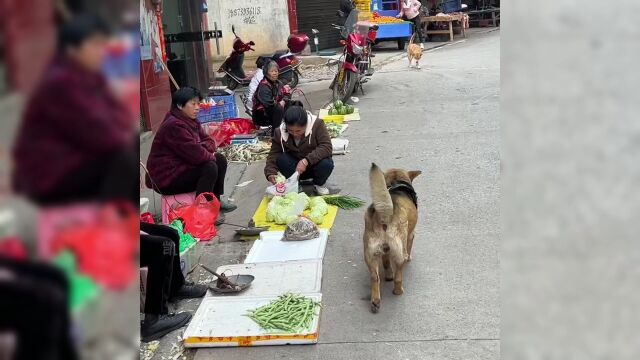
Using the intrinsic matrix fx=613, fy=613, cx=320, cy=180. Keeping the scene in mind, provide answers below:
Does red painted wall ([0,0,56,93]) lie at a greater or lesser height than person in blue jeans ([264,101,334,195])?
greater

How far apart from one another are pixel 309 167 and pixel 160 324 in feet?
8.17

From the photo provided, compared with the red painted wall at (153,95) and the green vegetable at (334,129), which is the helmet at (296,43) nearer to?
the green vegetable at (334,129)

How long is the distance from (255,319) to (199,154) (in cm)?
184

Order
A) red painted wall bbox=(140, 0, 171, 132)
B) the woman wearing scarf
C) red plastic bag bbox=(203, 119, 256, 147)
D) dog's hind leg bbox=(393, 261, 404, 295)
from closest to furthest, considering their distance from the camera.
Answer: dog's hind leg bbox=(393, 261, 404, 295) → red painted wall bbox=(140, 0, 171, 132) → red plastic bag bbox=(203, 119, 256, 147) → the woman wearing scarf

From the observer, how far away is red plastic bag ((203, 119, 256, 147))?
25.6 feet

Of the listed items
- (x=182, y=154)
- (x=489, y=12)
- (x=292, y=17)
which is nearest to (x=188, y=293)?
(x=182, y=154)

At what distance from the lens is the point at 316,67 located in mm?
15070

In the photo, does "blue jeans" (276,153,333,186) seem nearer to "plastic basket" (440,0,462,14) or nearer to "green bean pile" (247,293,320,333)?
"green bean pile" (247,293,320,333)

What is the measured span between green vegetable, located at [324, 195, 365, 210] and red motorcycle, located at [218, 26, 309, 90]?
2.81m

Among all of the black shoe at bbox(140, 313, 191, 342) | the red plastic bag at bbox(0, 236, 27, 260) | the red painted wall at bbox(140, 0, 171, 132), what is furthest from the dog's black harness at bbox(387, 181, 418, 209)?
the red painted wall at bbox(140, 0, 171, 132)

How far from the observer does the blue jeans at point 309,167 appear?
5703 millimetres

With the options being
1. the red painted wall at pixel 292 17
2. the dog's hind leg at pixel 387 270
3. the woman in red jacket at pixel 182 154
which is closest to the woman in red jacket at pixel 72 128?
the dog's hind leg at pixel 387 270

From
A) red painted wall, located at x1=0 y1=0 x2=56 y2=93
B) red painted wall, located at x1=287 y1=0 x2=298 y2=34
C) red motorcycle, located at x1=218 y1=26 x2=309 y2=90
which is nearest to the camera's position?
red painted wall, located at x1=0 y1=0 x2=56 y2=93

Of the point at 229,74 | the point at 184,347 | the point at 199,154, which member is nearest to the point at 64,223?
the point at 184,347
